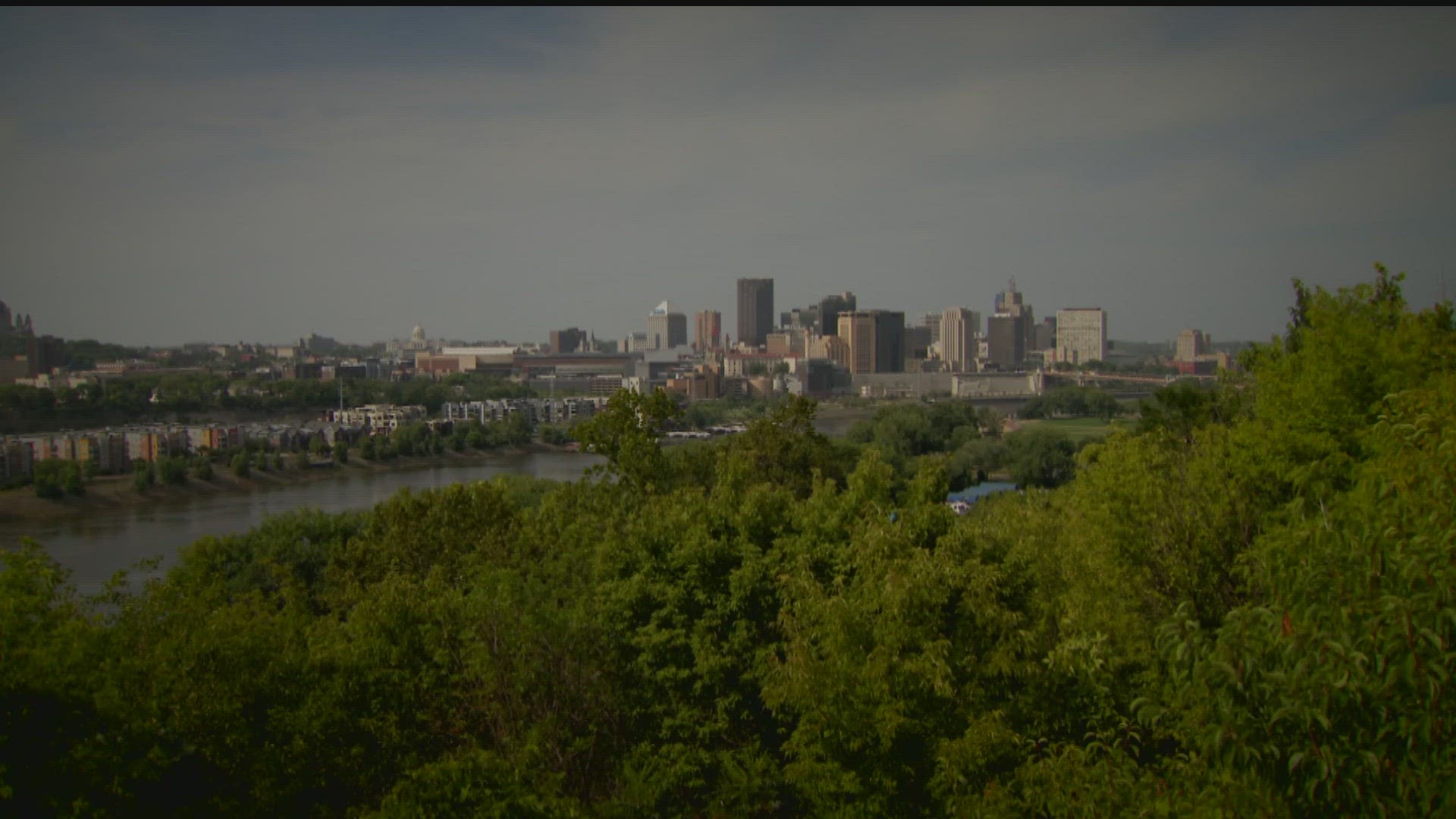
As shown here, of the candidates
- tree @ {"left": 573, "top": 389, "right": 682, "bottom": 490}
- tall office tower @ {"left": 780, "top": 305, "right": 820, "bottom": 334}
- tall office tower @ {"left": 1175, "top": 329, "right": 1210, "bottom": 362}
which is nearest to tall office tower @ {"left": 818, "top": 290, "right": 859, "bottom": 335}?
tall office tower @ {"left": 780, "top": 305, "right": 820, "bottom": 334}

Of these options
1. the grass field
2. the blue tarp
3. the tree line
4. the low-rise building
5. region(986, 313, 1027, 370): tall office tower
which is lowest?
the blue tarp

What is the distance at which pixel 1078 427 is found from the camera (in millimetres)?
23469

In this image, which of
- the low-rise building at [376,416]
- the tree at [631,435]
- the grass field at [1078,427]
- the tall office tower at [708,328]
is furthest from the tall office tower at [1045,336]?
the tree at [631,435]

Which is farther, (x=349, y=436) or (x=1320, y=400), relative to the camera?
(x=349, y=436)

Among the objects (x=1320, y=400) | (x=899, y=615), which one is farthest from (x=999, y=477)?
(x=899, y=615)

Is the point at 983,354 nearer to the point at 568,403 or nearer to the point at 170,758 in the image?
the point at 568,403

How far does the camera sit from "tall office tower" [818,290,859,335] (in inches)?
2159

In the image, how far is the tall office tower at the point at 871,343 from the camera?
1927 inches

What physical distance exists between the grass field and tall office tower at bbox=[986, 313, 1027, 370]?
92.5ft

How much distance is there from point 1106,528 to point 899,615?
117cm

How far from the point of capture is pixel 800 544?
3900mm

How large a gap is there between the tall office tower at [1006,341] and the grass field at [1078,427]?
28.2 m

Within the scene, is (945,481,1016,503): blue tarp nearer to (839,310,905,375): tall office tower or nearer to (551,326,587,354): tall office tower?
(839,310,905,375): tall office tower

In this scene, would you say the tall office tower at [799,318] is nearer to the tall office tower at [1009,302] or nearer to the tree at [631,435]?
the tall office tower at [1009,302]
